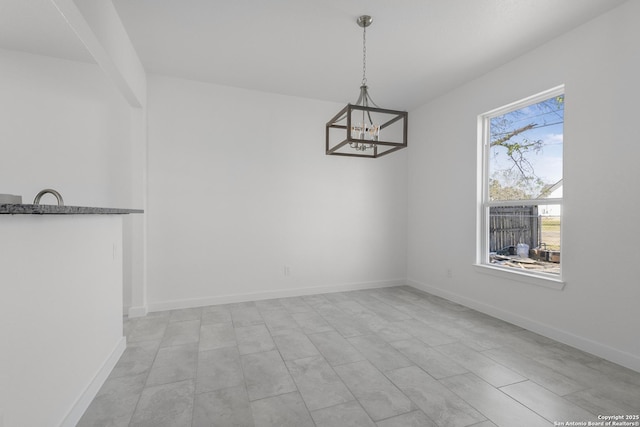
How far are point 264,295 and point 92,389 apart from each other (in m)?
2.30

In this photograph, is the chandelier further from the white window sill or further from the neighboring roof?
the white window sill

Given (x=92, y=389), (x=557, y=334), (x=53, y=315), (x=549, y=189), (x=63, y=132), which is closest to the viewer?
(x=53, y=315)

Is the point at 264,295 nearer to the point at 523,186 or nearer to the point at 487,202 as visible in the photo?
the point at 487,202

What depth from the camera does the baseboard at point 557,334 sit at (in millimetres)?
2294

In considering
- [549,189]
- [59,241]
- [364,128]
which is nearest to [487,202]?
[549,189]

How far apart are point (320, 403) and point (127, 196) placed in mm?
3035

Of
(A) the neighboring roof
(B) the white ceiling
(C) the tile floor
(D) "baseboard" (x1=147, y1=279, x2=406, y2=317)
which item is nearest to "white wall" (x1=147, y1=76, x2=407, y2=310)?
(D) "baseboard" (x1=147, y1=279, x2=406, y2=317)

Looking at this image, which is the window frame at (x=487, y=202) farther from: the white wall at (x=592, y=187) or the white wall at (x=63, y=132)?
the white wall at (x=63, y=132)

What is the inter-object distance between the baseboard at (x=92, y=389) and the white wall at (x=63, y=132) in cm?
174

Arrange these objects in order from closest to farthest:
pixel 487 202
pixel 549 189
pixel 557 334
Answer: pixel 557 334 < pixel 549 189 < pixel 487 202

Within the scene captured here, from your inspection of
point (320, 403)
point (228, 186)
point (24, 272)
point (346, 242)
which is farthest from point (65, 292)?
point (346, 242)

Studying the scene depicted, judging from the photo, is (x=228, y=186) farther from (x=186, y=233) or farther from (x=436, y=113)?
(x=436, y=113)

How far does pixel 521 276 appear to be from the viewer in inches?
→ 121

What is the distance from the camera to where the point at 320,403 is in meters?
1.84
